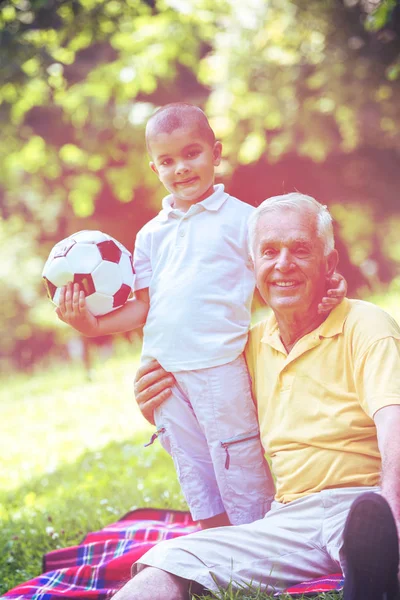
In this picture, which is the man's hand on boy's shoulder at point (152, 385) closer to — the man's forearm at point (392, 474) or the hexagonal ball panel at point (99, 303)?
the hexagonal ball panel at point (99, 303)

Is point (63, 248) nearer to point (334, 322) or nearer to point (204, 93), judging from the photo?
point (334, 322)

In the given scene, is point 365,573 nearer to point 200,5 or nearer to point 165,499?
point 165,499

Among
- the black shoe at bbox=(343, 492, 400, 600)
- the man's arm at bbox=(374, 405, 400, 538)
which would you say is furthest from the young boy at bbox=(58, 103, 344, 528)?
the black shoe at bbox=(343, 492, 400, 600)

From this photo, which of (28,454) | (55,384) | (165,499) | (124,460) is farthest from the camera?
(55,384)

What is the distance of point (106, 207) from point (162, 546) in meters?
10.2

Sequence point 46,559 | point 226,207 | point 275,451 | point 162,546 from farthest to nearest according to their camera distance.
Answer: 1. point 46,559
2. point 226,207
3. point 275,451
4. point 162,546

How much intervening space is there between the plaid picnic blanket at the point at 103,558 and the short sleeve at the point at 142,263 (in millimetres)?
1340

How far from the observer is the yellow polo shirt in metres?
2.71

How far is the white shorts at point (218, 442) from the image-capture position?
125 inches

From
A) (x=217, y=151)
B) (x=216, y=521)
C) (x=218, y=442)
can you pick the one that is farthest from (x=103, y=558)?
→ (x=217, y=151)

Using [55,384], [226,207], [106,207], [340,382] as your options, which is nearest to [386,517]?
[340,382]

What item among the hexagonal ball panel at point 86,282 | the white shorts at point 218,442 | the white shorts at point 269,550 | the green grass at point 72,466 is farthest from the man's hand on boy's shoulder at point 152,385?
the green grass at point 72,466

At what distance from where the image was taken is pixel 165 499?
459 centimetres

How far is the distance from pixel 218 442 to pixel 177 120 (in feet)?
4.78
